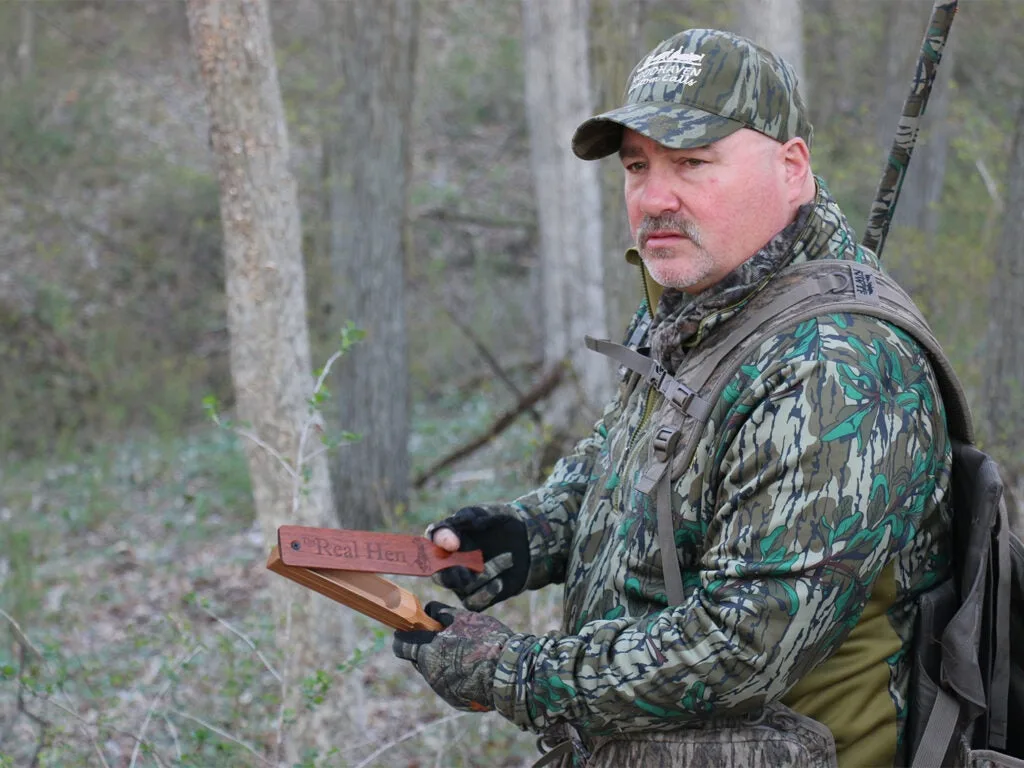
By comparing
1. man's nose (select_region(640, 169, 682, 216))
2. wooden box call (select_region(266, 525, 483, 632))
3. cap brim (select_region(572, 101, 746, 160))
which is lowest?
wooden box call (select_region(266, 525, 483, 632))

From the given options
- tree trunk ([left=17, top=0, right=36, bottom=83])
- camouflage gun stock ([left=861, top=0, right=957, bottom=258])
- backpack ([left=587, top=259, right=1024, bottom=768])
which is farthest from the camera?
tree trunk ([left=17, top=0, right=36, bottom=83])

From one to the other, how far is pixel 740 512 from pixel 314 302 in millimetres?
11514

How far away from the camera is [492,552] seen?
2.75 metres

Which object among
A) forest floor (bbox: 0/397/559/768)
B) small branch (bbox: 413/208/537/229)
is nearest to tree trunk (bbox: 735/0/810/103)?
forest floor (bbox: 0/397/559/768)

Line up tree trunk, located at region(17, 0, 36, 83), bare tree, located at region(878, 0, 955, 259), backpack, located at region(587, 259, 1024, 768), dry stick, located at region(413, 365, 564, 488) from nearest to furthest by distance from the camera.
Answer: backpack, located at region(587, 259, 1024, 768) < dry stick, located at region(413, 365, 564, 488) < tree trunk, located at region(17, 0, 36, 83) < bare tree, located at region(878, 0, 955, 259)

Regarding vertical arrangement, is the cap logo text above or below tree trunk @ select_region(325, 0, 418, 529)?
above

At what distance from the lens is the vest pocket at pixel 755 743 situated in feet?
6.94

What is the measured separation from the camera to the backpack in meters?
2.09

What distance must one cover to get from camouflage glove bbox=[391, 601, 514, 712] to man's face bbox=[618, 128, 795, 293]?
2.61ft

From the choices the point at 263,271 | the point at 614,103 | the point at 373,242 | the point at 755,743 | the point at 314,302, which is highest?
the point at 614,103

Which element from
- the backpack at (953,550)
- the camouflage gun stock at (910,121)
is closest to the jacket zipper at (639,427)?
the backpack at (953,550)

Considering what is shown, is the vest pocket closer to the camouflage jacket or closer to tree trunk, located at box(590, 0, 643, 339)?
the camouflage jacket

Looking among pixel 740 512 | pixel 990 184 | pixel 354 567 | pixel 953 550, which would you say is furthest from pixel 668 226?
pixel 990 184

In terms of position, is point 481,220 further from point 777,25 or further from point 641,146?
point 641,146
